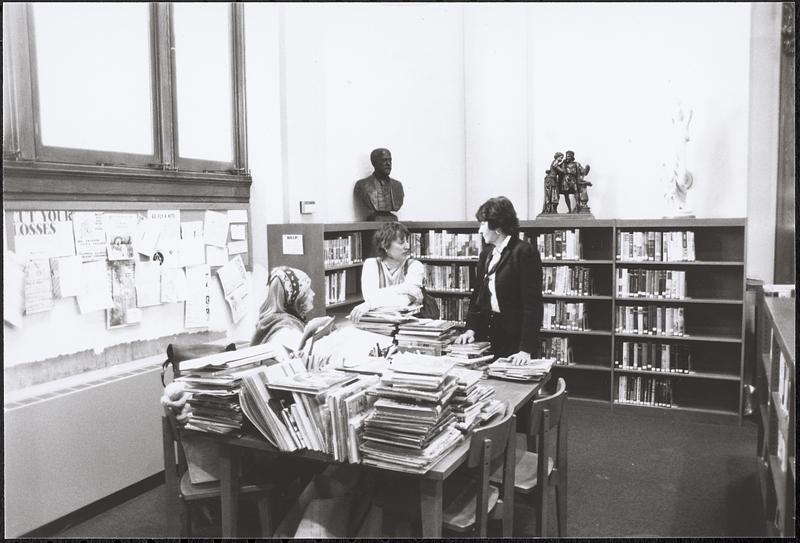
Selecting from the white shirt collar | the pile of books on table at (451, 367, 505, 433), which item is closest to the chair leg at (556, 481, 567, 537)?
the pile of books on table at (451, 367, 505, 433)

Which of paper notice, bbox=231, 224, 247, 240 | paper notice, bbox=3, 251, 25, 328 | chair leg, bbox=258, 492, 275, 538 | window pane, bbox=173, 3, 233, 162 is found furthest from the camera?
paper notice, bbox=231, 224, 247, 240

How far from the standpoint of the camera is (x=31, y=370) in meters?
3.17

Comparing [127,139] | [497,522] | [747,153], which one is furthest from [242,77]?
[747,153]

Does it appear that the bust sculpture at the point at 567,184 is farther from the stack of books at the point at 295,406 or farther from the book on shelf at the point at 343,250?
the stack of books at the point at 295,406

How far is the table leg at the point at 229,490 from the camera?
2.45 meters

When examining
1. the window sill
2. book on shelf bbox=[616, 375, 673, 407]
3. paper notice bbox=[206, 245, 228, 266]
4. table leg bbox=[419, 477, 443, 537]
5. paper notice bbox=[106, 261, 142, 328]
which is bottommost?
book on shelf bbox=[616, 375, 673, 407]

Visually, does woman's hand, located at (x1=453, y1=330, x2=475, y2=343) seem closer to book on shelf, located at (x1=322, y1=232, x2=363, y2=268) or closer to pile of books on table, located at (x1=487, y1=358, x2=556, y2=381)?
pile of books on table, located at (x1=487, y1=358, x2=556, y2=381)

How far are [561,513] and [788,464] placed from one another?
105 centimetres

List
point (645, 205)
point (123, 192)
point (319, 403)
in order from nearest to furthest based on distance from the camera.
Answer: point (319, 403)
point (123, 192)
point (645, 205)

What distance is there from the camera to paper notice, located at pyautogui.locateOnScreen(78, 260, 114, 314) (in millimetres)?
3404

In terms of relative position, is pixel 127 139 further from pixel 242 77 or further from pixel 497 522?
pixel 497 522

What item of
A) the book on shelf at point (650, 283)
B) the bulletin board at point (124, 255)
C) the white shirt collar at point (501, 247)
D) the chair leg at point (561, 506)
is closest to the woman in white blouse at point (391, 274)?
the white shirt collar at point (501, 247)

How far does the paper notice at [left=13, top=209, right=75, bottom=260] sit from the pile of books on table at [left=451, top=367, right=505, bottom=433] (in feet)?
7.10

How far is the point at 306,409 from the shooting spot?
86.0 inches
